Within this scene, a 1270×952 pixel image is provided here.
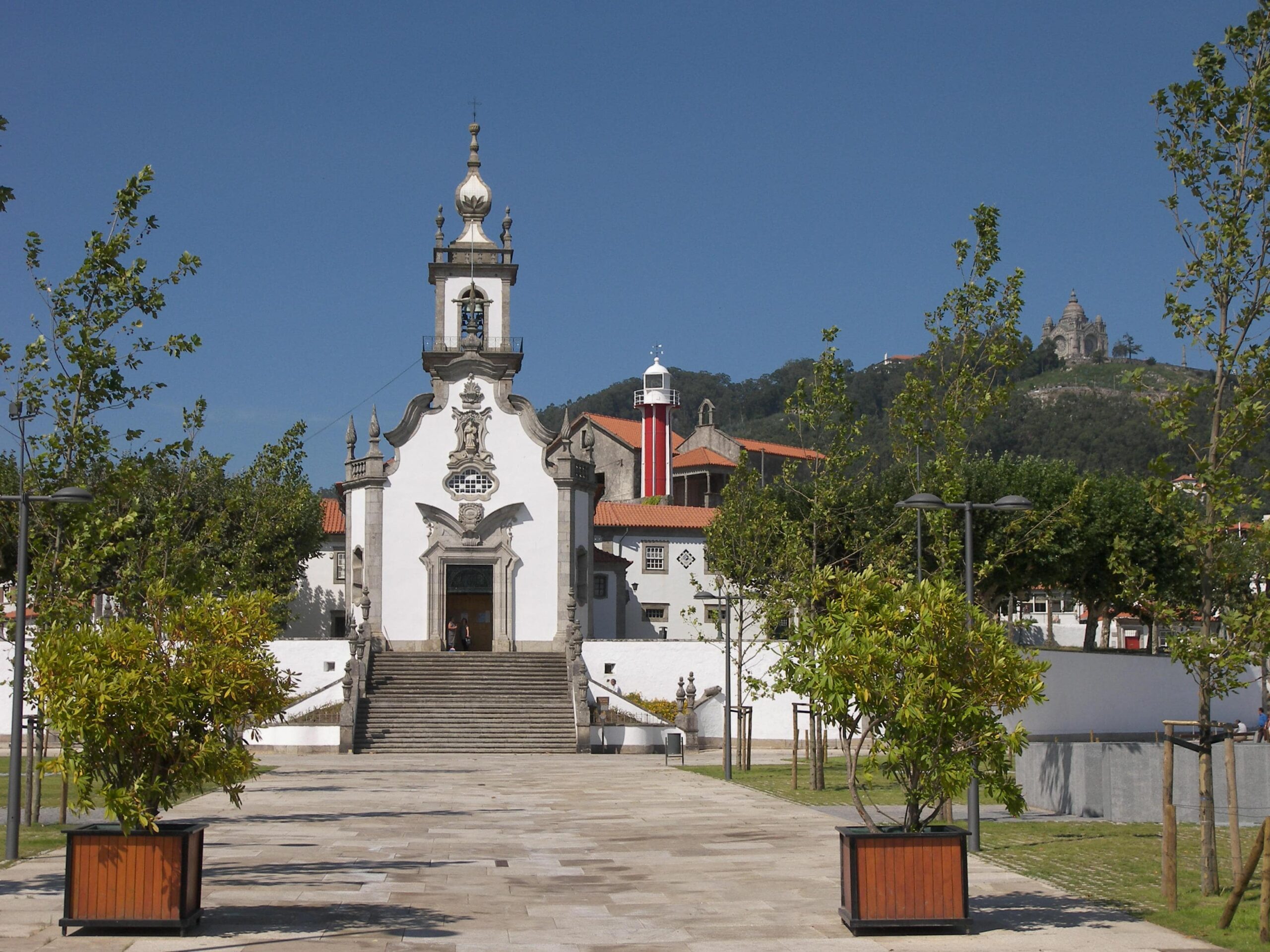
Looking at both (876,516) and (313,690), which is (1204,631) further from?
(313,690)

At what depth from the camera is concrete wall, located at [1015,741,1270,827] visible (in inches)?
840

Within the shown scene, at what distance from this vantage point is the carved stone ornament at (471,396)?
154ft

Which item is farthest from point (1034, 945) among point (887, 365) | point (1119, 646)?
point (887, 365)

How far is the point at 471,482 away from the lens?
152ft

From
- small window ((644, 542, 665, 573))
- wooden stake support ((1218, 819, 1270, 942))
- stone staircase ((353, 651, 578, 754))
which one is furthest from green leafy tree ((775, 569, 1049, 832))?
small window ((644, 542, 665, 573))

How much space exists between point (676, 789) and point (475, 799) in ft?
14.1

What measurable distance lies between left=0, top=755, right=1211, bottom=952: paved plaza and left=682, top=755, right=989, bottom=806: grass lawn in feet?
2.94

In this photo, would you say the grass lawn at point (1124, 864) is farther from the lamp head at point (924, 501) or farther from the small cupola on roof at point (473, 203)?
the small cupola on roof at point (473, 203)

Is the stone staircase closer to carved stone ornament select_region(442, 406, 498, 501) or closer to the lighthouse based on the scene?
carved stone ornament select_region(442, 406, 498, 501)

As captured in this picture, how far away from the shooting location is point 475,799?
24750mm

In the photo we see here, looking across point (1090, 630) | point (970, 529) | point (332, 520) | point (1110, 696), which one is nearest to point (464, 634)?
point (332, 520)

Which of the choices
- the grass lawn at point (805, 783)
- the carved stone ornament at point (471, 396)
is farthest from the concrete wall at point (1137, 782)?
the carved stone ornament at point (471, 396)

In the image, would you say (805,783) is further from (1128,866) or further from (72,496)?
(72,496)

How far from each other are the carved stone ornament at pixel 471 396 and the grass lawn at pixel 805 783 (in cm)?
1702
